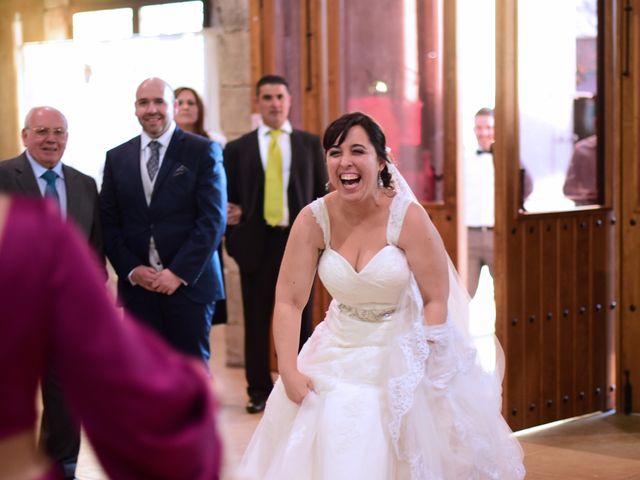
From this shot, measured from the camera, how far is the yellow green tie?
5.74 m

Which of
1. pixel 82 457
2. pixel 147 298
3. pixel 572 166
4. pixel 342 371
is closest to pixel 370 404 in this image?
pixel 342 371

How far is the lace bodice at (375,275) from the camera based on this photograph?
11.7ft

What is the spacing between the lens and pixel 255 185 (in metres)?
5.80

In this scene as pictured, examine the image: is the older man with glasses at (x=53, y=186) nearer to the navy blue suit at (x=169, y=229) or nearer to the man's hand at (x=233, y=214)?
the navy blue suit at (x=169, y=229)

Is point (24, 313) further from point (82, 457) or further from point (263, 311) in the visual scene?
point (263, 311)

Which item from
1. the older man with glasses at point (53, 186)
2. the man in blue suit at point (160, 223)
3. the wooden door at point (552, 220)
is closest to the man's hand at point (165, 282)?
the man in blue suit at point (160, 223)

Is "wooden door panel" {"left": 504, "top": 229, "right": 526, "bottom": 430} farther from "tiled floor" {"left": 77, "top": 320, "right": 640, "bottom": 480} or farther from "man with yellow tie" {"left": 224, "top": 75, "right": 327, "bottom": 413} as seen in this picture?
"man with yellow tie" {"left": 224, "top": 75, "right": 327, "bottom": 413}

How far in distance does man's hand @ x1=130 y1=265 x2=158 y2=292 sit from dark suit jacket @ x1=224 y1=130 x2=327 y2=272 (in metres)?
1.10

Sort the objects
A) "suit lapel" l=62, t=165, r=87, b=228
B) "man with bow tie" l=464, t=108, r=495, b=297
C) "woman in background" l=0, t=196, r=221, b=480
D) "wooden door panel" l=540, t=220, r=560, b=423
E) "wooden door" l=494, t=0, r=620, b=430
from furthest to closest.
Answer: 1. "man with bow tie" l=464, t=108, r=495, b=297
2. "wooden door panel" l=540, t=220, r=560, b=423
3. "wooden door" l=494, t=0, r=620, b=430
4. "suit lapel" l=62, t=165, r=87, b=228
5. "woman in background" l=0, t=196, r=221, b=480

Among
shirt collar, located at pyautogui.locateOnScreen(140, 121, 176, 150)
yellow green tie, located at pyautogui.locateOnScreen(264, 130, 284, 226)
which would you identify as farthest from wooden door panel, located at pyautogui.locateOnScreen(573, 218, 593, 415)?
shirt collar, located at pyautogui.locateOnScreen(140, 121, 176, 150)

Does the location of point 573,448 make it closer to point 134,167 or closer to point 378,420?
point 378,420

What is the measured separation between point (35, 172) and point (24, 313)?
316cm

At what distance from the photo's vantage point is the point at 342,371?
11.6 ft

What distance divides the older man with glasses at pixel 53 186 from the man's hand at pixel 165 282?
1.28ft
